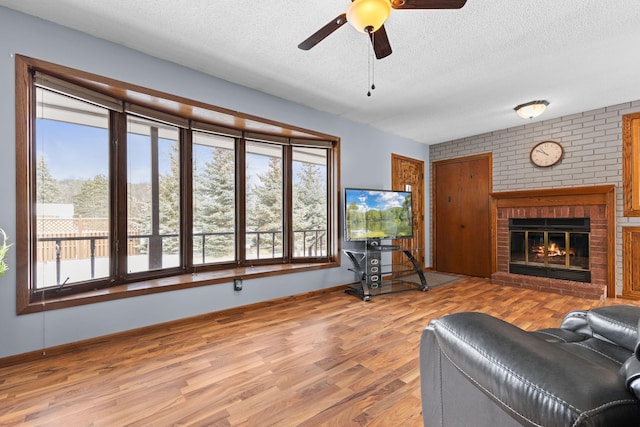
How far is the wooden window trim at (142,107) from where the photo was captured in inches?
78.1

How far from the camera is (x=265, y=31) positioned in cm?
218

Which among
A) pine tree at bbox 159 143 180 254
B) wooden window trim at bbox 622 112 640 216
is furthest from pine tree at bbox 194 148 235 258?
wooden window trim at bbox 622 112 640 216

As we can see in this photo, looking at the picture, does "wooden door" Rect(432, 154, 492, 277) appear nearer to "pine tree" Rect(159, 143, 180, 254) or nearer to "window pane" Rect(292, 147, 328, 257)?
"window pane" Rect(292, 147, 328, 257)

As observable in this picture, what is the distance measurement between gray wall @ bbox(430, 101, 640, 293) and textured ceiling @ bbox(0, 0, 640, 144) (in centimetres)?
A: 31

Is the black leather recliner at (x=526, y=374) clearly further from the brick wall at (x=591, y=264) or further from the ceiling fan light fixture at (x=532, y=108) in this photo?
the brick wall at (x=591, y=264)

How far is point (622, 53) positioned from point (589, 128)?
171 centimetres

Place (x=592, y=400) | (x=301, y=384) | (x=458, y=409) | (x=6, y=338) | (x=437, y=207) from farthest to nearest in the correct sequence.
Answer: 1. (x=437, y=207)
2. (x=6, y=338)
3. (x=301, y=384)
4. (x=458, y=409)
5. (x=592, y=400)

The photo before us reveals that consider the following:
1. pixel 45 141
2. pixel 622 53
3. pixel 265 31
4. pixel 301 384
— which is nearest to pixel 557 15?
pixel 622 53

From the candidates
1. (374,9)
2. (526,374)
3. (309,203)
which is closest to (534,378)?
(526,374)

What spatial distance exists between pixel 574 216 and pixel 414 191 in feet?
7.46

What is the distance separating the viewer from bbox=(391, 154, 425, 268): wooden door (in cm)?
503

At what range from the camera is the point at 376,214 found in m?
3.95

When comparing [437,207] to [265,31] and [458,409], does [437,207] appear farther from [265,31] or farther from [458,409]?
[458,409]

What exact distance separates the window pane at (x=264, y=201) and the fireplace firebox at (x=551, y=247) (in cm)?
365
